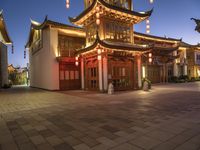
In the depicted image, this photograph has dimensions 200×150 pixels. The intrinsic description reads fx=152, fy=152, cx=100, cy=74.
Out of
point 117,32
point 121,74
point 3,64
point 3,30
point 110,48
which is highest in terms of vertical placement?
point 3,30

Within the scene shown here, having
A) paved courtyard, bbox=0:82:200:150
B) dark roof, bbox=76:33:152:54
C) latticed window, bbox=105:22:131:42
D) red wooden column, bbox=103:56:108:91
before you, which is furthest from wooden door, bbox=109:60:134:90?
paved courtyard, bbox=0:82:200:150

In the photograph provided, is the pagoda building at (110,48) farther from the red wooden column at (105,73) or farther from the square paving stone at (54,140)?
the square paving stone at (54,140)

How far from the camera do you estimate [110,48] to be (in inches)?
485

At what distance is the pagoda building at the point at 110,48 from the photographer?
1291cm

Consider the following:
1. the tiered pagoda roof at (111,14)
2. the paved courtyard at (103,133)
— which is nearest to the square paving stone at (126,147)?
the paved courtyard at (103,133)

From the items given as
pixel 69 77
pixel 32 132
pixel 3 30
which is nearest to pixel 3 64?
pixel 3 30

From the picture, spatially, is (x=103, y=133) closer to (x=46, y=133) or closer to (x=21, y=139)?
(x=46, y=133)

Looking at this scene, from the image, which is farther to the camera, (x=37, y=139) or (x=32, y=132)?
(x=32, y=132)

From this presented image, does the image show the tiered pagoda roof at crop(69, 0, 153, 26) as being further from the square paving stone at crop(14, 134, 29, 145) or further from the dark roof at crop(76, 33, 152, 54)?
the square paving stone at crop(14, 134, 29, 145)

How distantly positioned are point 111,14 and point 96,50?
144 inches

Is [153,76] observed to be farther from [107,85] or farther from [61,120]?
[61,120]

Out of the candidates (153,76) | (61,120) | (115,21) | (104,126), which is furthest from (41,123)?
(153,76)

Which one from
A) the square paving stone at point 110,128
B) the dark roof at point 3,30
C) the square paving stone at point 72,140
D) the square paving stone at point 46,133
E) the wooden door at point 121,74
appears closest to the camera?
the square paving stone at point 72,140

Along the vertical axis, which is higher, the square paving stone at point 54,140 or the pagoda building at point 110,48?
the pagoda building at point 110,48
